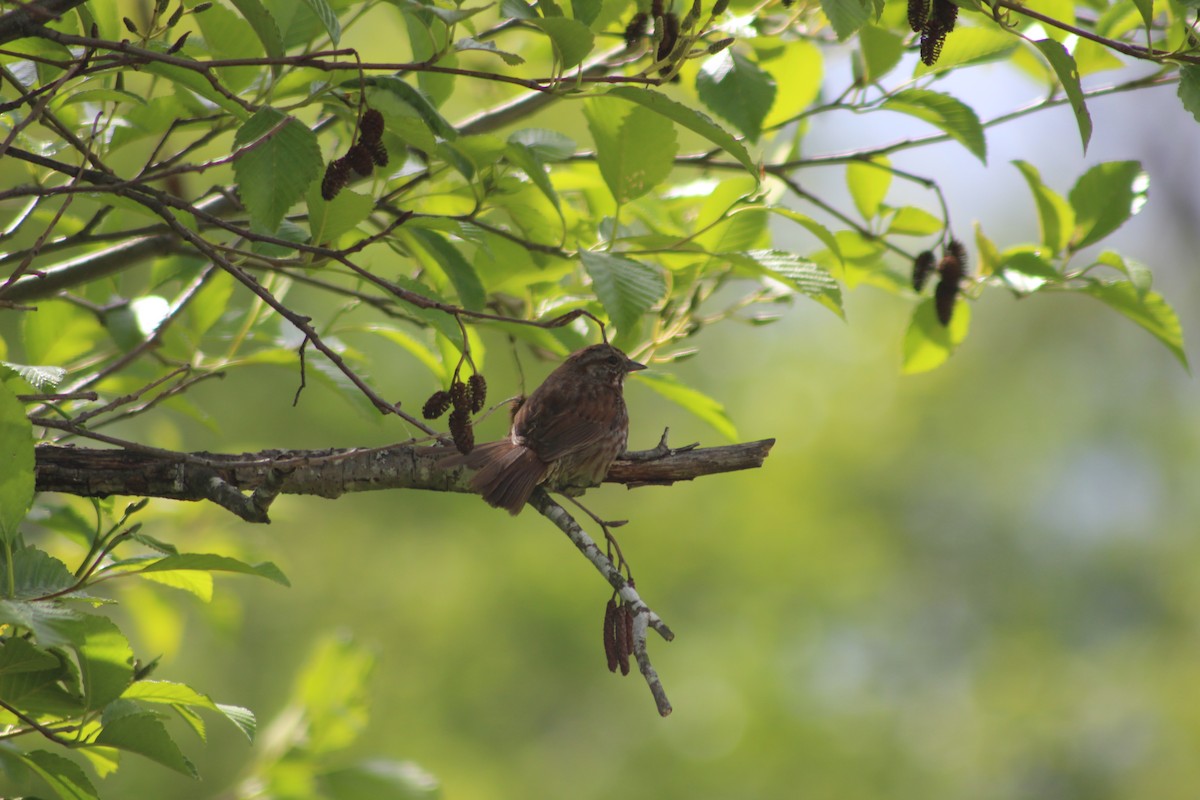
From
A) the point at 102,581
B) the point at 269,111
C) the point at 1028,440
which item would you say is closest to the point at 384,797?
the point at 102,581

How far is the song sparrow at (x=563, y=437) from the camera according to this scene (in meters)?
2.98

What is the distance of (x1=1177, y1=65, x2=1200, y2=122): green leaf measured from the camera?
2121 millimetres

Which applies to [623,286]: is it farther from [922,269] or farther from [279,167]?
[922,269]

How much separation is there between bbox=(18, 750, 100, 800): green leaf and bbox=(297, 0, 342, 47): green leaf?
138 cm

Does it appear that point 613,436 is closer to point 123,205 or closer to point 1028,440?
point 123,205

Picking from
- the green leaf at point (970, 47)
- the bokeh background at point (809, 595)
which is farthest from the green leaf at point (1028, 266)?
the bokeh background at point (809, 595)

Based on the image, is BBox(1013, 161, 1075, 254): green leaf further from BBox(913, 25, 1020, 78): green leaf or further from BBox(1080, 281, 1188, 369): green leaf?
BBox(913, 25, 1020, 78): green leaf

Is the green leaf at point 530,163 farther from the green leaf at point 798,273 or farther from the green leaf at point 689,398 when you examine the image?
the green leaf at point 689,398

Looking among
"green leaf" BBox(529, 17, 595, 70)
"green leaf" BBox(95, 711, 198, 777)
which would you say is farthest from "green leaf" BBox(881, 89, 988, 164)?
"green leaf" BBox(95, 711, 198, 777)

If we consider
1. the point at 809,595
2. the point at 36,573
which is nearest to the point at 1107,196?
the point at 36,573

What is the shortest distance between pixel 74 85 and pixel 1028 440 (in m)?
18.5

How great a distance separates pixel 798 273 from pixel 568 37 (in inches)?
35.5

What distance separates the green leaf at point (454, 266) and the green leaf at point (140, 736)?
1.04m

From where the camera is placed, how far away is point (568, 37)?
2.05 meters
